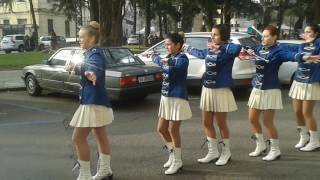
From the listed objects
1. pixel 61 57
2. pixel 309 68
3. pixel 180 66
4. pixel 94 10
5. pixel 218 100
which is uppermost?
pixel 94 10

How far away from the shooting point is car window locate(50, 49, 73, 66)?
486 inches

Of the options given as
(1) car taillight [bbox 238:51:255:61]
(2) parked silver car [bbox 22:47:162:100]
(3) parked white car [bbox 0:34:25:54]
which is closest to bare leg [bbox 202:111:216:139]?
(1) car taillight [bbox 238:51:255:61]

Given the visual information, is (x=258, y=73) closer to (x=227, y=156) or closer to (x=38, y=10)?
(x=227, y=156)

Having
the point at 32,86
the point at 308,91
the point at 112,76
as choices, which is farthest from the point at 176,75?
the point at 32,86

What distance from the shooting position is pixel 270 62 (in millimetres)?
6270

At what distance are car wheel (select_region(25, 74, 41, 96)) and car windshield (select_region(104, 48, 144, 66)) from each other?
245 centimetres

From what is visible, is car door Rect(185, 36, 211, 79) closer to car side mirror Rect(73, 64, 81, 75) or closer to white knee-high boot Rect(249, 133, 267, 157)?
white knee-high boot Rect(249, 133, 267, 157)

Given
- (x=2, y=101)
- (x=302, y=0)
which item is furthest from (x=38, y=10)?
(x=2, y=101)

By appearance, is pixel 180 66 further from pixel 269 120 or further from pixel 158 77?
pixel 158 77

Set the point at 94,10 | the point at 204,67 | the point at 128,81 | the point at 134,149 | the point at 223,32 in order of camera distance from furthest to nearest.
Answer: the point at 94,10 → the point at 204,67 → the point at 128,81 → the point at 134,149 → the point at 223,32

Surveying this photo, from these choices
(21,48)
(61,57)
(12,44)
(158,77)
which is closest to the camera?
(158,77)

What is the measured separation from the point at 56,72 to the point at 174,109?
6.97 metres

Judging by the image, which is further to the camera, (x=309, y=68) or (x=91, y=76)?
(x=309, y=68)

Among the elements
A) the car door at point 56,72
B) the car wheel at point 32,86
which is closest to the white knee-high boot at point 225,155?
the car door at point 56,72
